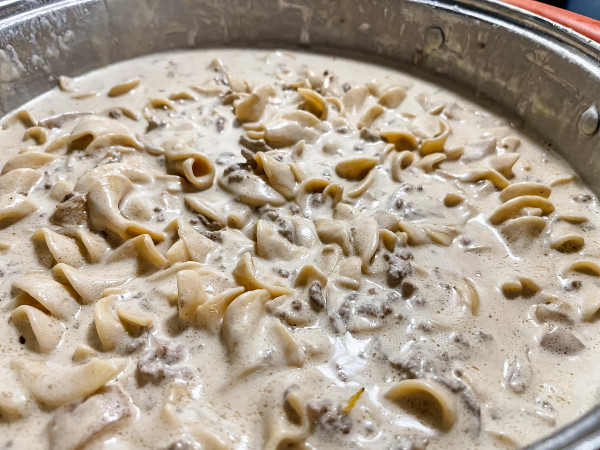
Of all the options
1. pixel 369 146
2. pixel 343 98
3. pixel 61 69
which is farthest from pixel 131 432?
pixel 61 69

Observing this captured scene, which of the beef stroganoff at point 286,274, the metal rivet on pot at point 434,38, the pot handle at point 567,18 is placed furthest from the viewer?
the metal rivet on pot at point 434,38

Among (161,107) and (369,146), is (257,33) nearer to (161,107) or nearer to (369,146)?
(161,107)

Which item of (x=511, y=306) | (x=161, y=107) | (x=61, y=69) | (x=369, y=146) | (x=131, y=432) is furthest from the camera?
(x=61, y=69)

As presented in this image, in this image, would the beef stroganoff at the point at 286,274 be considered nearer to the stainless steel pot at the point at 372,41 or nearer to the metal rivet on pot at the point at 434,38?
the stainless steel pot at the point at 372,41

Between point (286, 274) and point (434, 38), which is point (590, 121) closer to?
point (434, 38)

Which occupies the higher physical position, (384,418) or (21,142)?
(21,142)

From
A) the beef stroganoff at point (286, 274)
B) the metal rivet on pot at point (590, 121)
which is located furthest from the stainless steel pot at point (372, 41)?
the beef stroganoff at point (286, 274)
